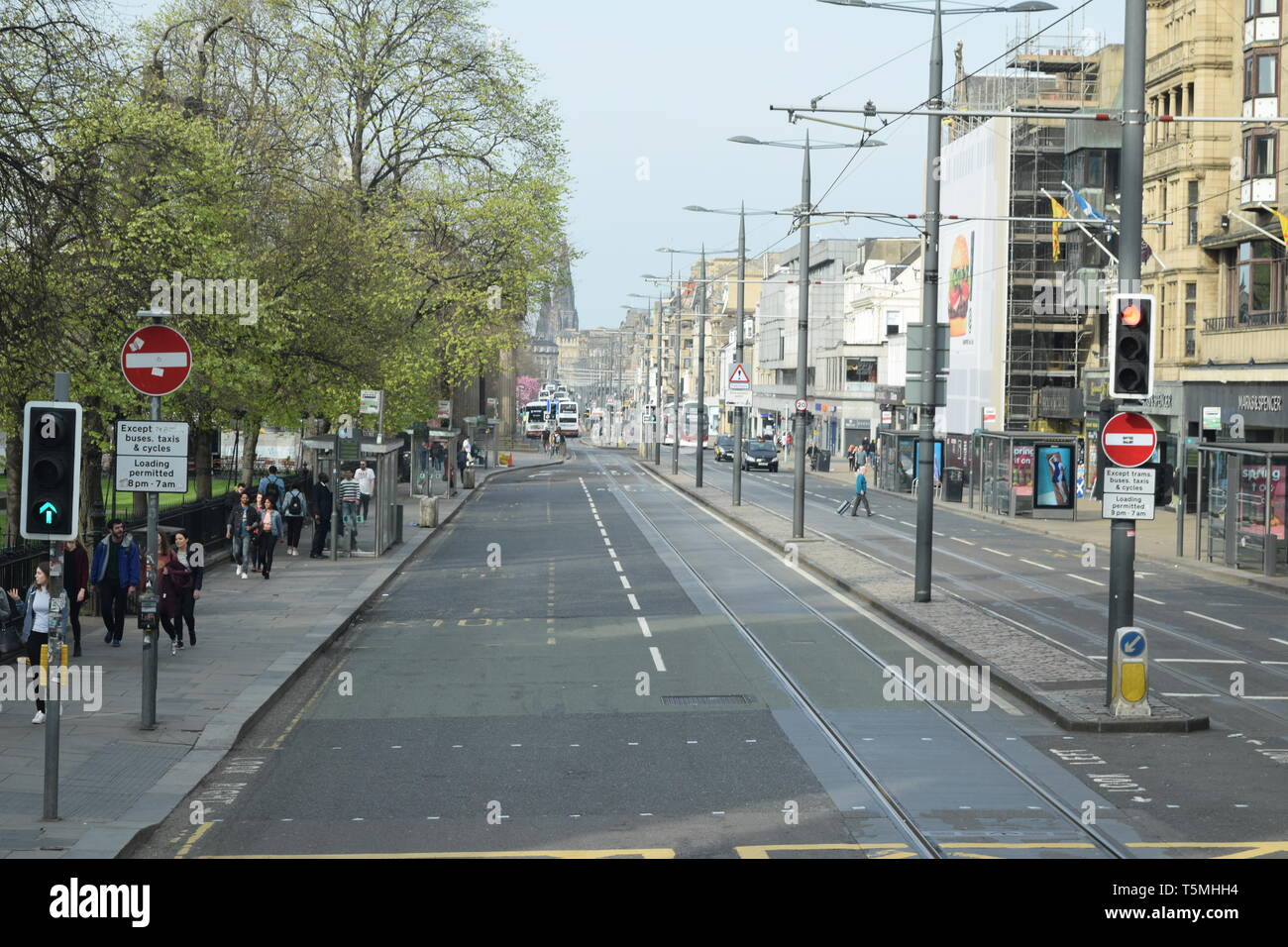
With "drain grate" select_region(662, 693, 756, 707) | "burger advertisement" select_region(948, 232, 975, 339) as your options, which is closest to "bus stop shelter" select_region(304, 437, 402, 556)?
"drain grate" select_region(662, 693, 756, 707)

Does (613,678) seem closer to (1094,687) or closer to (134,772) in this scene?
(1094,687)

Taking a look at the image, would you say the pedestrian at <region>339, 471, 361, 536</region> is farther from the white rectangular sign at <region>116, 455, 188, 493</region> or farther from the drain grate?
the white rectangular sign at <region>116, 455, 188, 493</region>

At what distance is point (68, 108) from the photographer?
45.5ft

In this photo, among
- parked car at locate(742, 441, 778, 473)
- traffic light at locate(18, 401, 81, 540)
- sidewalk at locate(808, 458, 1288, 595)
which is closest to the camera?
traffic light at locate(18, 401, 81, 540)

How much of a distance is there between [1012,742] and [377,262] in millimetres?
37822

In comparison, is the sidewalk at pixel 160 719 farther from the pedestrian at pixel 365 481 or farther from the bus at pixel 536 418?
the bus at pixel 536 418

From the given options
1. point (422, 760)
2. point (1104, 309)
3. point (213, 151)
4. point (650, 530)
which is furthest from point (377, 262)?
point (422, 760)

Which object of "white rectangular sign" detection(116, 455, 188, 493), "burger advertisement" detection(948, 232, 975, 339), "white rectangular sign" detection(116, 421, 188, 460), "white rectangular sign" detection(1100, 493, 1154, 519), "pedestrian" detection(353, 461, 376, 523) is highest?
"burger advertisement" detection(948, 232, 975, 339)

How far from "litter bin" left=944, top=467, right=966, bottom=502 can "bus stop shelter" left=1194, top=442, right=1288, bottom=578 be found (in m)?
23.1

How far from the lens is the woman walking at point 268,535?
92.6 ft

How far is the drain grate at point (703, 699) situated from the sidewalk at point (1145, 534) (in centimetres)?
1105

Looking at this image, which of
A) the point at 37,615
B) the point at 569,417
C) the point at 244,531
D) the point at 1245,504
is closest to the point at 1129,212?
the point at 37,615

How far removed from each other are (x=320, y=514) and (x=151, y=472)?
19403 mm

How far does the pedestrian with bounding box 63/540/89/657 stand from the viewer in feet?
58.5
